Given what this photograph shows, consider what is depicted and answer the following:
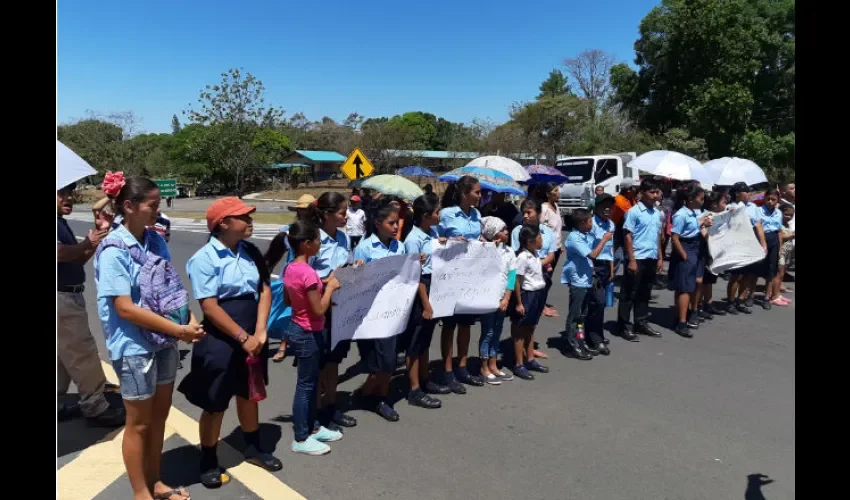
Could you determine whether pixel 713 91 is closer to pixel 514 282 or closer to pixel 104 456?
pixel 514 282

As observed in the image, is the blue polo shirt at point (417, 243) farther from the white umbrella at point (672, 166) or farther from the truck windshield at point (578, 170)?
the truck windshield at point (578, 170)

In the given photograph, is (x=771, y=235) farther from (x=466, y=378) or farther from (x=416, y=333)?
(x=416, y=333)

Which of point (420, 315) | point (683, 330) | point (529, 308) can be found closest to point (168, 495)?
point (420, 315)

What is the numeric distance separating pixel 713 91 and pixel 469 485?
28.5 m

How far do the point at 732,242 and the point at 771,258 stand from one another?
147 cm

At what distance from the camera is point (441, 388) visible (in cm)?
539

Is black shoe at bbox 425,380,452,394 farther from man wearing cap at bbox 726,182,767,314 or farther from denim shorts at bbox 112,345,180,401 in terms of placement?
man wearing cap at bbox 726,182,767,314

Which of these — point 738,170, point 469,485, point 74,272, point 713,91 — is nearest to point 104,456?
point 74,272

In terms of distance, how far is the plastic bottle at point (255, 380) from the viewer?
3.74m

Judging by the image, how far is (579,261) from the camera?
6.41 m

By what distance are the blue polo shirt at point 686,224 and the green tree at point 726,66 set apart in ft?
75.0

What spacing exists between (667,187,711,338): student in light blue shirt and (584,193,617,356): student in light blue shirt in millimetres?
1465

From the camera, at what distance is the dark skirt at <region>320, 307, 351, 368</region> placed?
4453 mm

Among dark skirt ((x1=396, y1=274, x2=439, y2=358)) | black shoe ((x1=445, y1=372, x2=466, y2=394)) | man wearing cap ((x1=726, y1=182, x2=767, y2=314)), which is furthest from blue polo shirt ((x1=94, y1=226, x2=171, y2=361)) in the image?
man wearing cap ((x1=726, y1=182, x2=767, y2=314))
